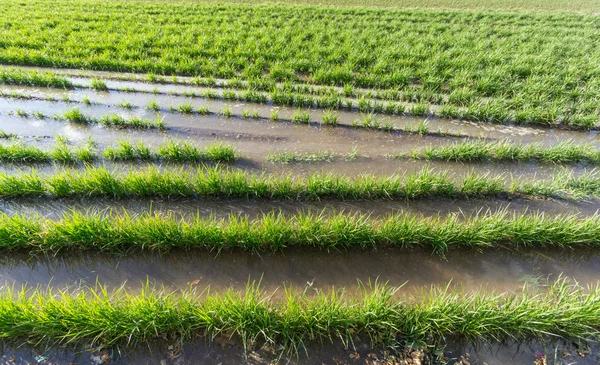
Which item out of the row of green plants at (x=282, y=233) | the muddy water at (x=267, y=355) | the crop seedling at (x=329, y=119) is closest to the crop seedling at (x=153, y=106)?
the row of green plants at (x=282, y=233)

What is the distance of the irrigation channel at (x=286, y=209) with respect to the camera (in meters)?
2.50

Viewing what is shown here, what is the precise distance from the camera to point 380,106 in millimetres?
5789

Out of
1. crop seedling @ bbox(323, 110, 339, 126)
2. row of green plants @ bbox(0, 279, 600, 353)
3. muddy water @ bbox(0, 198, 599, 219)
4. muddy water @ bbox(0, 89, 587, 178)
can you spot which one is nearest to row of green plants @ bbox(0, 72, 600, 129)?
crop seedling @ bbox(323, 110, 339, 126)

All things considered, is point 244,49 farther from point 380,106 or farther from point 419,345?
point 419,345

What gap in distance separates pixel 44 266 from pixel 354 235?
323 cm

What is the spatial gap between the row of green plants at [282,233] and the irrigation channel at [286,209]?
0.02 meters

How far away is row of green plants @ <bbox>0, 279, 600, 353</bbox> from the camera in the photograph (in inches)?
92.1

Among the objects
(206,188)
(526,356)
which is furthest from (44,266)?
(526,356)

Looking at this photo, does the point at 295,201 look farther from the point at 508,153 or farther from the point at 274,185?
the point at 508,153

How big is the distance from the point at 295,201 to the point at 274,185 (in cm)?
35

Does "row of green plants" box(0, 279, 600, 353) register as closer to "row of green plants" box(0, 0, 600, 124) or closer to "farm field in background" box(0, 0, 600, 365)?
"farm field in background" box(0, 0, 600, 365)

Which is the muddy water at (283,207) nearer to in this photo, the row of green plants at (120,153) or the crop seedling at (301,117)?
the row of green plants at (120,153)

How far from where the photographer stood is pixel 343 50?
791 centimetres

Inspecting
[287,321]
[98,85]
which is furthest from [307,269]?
[98,85]
